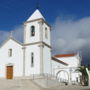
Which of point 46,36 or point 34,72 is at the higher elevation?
point 46,36

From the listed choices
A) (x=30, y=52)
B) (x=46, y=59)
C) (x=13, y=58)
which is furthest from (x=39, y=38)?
(x=13, y=58)

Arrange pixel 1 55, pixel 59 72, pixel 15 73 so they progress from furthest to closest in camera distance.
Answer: pixel 59 72, pixel 1 55, pixel 15 73

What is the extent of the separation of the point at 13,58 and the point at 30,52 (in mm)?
3529

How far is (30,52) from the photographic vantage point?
32.7 m

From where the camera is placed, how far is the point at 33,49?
3253cm

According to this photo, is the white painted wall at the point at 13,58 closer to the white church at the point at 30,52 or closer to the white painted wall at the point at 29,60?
the white church at the point at 30,52

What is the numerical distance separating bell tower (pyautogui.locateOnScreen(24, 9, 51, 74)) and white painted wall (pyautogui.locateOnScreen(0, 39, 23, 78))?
74.5 inches

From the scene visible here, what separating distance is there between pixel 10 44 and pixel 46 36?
6101mm

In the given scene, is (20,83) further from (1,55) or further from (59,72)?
(59,72)

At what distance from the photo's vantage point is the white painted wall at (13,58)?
110 feet

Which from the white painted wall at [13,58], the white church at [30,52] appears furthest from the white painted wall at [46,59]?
the white painted wall at [13,58]

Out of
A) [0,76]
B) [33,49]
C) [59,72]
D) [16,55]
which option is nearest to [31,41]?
[33,49]

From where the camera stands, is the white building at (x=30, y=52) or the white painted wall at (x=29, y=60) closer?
the white painted wall at (x=29, y=60)

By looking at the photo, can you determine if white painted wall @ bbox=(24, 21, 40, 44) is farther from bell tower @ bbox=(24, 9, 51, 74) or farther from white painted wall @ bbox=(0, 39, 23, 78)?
white painted wall @ bbox=(0, 39, 23, 78)
